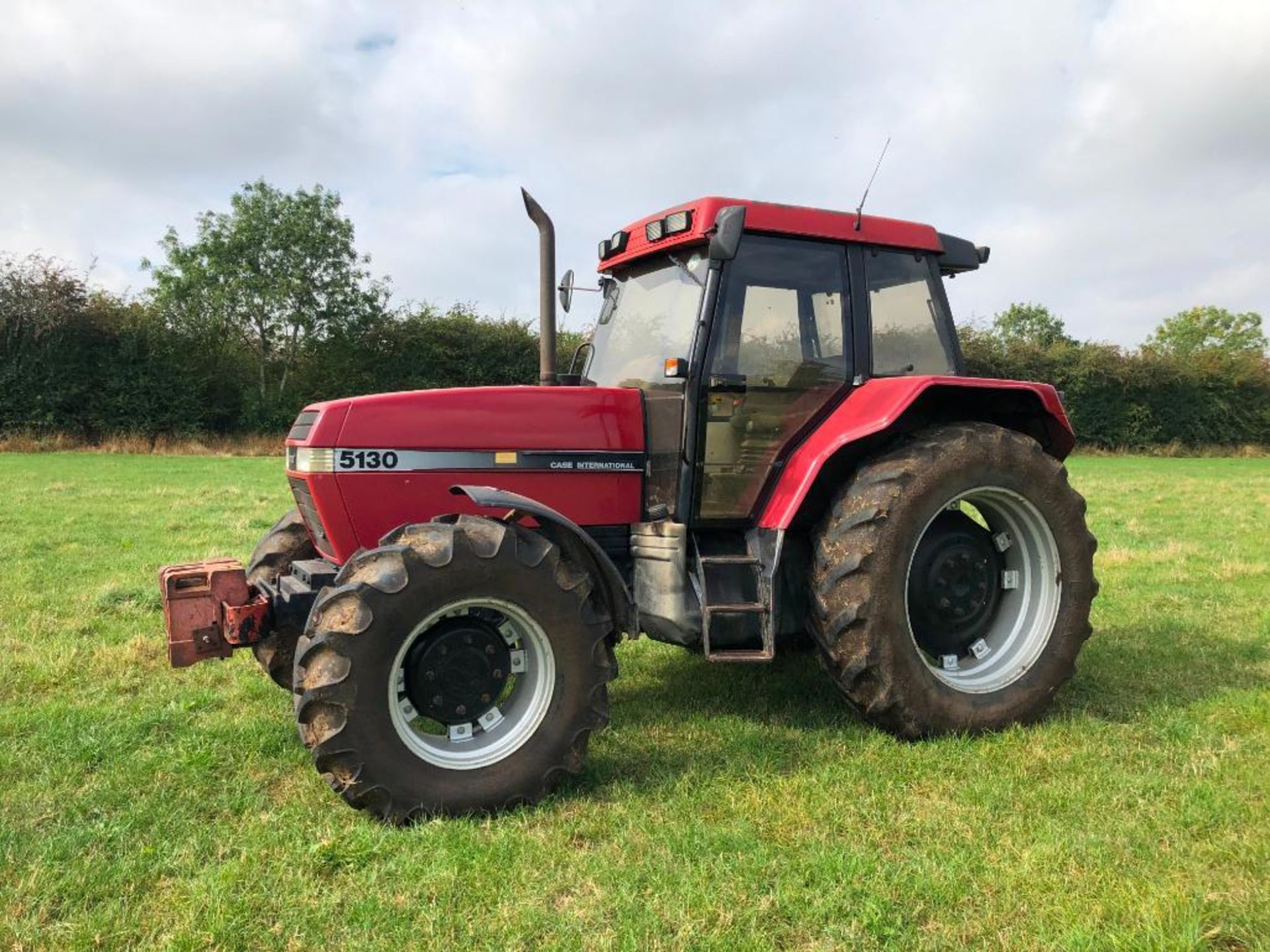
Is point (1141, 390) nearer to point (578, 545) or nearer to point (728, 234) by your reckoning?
point (728, 234)

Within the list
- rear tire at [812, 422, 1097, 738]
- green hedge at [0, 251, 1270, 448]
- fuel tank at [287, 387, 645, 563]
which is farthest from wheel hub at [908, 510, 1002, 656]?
green hedge at [0, 251, 1270, 448]

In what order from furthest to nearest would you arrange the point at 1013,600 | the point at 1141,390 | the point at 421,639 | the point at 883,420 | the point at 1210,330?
the point at 1210,330 < the point at 1141,390 < the point at 1013,600 < the point at 883,420 < the point at 421,639

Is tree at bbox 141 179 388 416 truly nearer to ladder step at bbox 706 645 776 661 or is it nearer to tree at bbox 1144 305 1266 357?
ladder step at bbox 706 645 776 661

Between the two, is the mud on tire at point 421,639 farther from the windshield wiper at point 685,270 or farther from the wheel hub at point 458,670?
the windshield wiper at point 685,270

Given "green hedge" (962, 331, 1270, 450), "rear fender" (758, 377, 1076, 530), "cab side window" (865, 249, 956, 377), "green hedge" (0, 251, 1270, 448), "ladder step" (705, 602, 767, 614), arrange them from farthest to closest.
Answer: "green hedge" (962, 331, 1270, 450)
"green hedge" (0, 251, 1270, 448)
"cab side window" (865, 249, 956, 377)
"rear fender" (758, 377, 1076, 530)
"ladder step" (705, 602, 767, 614)

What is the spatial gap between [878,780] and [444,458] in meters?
2.21

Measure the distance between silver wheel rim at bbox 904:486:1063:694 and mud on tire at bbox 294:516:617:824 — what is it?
1.76 metres

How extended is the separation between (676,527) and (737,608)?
0.46 metres

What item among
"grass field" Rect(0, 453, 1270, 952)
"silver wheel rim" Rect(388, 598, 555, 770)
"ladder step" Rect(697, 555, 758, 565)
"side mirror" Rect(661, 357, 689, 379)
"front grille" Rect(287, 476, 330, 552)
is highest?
"side mirror" Rect(661, 357, 689, 379)

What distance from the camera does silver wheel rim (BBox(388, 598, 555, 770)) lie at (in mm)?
3391

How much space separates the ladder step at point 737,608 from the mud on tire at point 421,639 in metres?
0.56

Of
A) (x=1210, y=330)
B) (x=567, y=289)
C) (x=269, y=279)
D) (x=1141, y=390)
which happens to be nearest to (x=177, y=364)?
(x=269, y=279)

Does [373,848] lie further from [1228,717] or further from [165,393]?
[165,393]

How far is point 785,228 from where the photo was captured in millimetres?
4312
